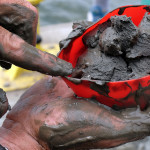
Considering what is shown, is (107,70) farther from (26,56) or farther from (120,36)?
(26,56)

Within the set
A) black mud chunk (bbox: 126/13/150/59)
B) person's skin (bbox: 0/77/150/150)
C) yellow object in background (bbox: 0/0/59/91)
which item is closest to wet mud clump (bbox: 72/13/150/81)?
black mud chunk (bbox: 126/13/150/59)

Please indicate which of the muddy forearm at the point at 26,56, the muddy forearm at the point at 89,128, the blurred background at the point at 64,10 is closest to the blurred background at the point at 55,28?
the blurred background at the point at 64,10

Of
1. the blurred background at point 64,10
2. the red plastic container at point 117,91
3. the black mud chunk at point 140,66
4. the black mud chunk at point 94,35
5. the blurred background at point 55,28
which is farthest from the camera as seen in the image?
the blurred background at point 64,10

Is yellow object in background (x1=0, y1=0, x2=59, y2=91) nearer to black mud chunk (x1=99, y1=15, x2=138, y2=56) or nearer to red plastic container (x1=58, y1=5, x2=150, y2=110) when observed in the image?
red plastic container (x1=58, y1=5, x2=150, y2=110)

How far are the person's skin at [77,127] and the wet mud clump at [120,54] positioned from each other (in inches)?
5.5

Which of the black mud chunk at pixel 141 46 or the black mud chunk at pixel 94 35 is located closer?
the black mud chunk at pixel 141 46

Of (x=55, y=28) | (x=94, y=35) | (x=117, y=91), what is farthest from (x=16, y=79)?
(x=117, y=91)

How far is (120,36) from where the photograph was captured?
1.14 metres

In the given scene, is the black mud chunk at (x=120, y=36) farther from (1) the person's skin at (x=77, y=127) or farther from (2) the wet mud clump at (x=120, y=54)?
(1) the person's skin at (x=77, y=127)

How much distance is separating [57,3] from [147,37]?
3541mm

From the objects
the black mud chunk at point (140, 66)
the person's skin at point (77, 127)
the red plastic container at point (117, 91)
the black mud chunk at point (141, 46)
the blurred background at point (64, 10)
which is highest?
the black mud chunk at point (141, 46)

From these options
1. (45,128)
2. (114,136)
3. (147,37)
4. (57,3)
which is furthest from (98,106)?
(57,3)

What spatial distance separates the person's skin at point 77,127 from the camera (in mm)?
1055

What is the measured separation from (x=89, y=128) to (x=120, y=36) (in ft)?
1.40
